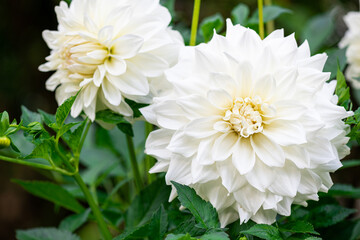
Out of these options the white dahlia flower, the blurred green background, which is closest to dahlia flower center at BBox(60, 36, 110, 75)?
the white dahlia flower

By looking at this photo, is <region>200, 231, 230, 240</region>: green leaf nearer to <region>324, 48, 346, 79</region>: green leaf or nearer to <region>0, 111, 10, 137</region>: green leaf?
<region>0, 111, 10, 137</region>: green leaf

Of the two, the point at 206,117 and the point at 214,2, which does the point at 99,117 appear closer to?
the point at 206,117

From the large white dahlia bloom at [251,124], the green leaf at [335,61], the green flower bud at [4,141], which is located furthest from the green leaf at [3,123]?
the green leaf at [335,61]

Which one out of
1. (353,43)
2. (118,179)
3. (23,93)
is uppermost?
(353,43)

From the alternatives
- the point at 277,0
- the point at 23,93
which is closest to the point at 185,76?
the point at 277,0

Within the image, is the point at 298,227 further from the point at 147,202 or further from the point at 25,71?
the point at 25,71
